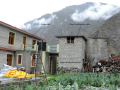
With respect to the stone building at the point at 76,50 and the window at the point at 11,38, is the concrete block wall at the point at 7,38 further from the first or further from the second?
the stone building at the point at 76,50

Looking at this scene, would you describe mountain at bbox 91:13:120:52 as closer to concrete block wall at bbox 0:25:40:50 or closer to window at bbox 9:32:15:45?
concrete block wall at bbox 0:25:40:50

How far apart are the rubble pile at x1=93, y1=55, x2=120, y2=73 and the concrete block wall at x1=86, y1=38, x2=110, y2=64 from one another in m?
1.19

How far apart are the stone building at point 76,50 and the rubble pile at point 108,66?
4.58 ft

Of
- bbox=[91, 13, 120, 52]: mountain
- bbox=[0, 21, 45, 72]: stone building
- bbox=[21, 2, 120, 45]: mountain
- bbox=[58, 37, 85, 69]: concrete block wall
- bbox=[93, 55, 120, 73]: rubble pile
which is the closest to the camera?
bbox=[93, 55, 120, 73]: rubble pile

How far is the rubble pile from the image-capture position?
49.5 feet

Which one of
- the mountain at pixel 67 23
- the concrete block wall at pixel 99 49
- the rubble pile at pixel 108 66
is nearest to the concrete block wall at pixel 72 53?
the concrete block wall at pixel 99 49

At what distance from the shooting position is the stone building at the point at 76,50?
16641 mm

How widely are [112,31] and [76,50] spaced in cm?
4858

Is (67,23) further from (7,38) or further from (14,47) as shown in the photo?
(7,38)

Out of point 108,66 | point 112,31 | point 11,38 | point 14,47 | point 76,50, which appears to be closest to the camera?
point 108,66

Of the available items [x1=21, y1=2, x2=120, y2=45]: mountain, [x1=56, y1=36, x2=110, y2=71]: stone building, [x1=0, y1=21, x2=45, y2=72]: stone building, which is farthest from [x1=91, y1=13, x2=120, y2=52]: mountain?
[x1=0, y1=21, x2=45, y2=72]: stone building

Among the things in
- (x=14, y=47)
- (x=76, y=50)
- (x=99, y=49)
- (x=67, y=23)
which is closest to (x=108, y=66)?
(x=99, y=49)

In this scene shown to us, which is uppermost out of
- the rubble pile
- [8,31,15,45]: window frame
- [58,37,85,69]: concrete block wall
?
[8,31,15,45]: window frame

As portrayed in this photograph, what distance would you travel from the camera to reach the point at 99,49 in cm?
1797
